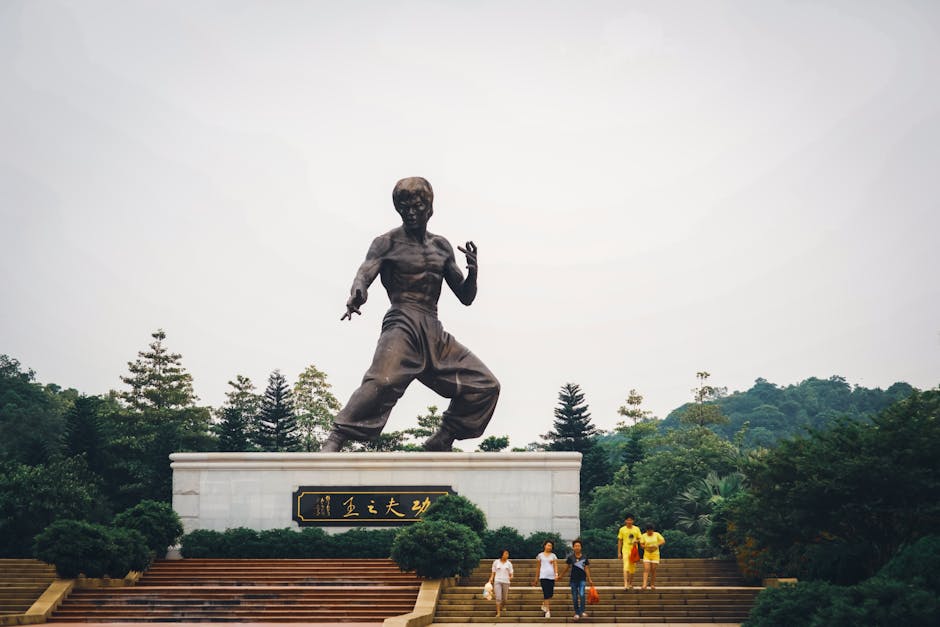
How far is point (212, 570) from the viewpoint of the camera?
18172mm

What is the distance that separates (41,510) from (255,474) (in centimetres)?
458

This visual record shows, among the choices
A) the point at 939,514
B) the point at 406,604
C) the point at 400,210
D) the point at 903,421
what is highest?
the point at 400,210

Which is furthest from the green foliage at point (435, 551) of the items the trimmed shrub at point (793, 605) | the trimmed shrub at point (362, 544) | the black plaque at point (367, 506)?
the trimmed shrub at point (793, 605)

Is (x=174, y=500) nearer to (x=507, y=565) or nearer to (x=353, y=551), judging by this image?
(x=353, y=551)

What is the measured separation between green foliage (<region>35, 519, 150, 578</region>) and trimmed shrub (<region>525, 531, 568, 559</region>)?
6287 mm

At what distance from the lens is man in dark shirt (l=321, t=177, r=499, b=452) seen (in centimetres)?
1948

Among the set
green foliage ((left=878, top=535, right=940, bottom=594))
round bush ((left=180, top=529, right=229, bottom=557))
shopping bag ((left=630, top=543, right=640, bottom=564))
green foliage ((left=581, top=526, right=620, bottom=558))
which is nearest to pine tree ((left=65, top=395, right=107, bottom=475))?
round bush ((left=180, top=529, right=229, bottom=557))

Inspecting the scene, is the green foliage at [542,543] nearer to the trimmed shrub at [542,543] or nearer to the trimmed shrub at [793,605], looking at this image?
the trimmed shrub at [542,543]

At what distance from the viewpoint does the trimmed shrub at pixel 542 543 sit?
19062mm

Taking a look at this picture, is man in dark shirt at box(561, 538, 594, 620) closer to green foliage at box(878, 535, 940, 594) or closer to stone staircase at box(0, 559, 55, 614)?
green foliage at box(878, 535, 940, 594)

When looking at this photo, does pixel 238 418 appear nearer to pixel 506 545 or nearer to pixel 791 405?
pixel 506 545

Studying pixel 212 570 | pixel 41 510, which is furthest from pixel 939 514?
pixel 41 510

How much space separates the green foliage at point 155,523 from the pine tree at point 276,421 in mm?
17898

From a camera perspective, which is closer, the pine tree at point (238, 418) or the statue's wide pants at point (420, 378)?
the statue's wide pants at point (420, 378)
